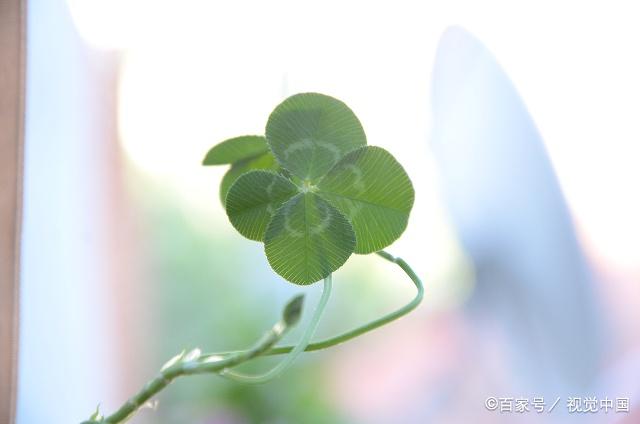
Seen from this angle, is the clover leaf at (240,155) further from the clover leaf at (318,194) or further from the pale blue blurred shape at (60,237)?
the pale blue blurred shape at (60,237)

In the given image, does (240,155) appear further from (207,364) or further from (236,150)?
(207,364)

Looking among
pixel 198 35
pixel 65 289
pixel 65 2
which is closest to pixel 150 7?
pixel 198 35

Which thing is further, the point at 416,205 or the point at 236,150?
the point at 416,205

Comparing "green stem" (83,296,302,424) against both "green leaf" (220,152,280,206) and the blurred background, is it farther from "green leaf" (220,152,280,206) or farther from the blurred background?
the blurred background

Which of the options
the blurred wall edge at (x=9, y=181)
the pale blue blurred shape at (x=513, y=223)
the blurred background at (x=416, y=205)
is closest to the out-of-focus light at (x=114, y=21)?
the blurred background at (x=416, y=205)

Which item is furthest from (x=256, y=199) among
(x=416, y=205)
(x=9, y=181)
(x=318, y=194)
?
(x=416, y=205)

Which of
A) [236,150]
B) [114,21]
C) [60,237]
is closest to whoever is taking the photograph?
[236,150]
